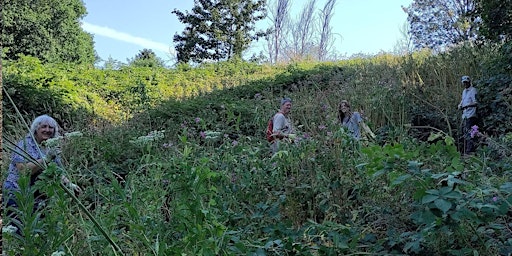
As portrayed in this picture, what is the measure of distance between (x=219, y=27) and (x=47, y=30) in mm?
11385

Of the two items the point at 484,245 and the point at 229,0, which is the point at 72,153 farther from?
the point at 229,0

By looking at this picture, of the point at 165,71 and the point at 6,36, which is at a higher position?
the point at 6,36

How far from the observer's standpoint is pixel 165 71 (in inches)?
534

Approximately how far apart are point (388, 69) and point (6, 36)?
561 inches

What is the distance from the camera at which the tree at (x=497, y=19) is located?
711 centimetres

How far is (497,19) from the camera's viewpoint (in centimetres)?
724

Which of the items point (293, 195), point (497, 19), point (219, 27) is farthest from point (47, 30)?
point (293, 195)

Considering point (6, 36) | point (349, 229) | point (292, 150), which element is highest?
point (6, 36)

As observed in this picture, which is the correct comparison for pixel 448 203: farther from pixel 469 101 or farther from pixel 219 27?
pixel 219 27

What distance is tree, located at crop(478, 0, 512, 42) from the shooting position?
711 centimetres

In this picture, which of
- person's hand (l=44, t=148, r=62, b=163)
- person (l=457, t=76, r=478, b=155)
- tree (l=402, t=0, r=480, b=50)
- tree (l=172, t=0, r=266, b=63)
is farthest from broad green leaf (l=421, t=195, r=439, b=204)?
tree (l=172, t=0, r=266, b=63)

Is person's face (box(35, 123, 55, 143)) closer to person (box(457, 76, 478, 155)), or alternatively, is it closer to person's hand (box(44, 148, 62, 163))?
person's hand (box(44, 148, 62, 163))

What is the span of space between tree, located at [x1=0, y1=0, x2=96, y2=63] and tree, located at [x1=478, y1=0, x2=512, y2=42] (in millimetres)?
14432

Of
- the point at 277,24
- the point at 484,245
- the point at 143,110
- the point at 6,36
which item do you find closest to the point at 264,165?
the point at 484,245
